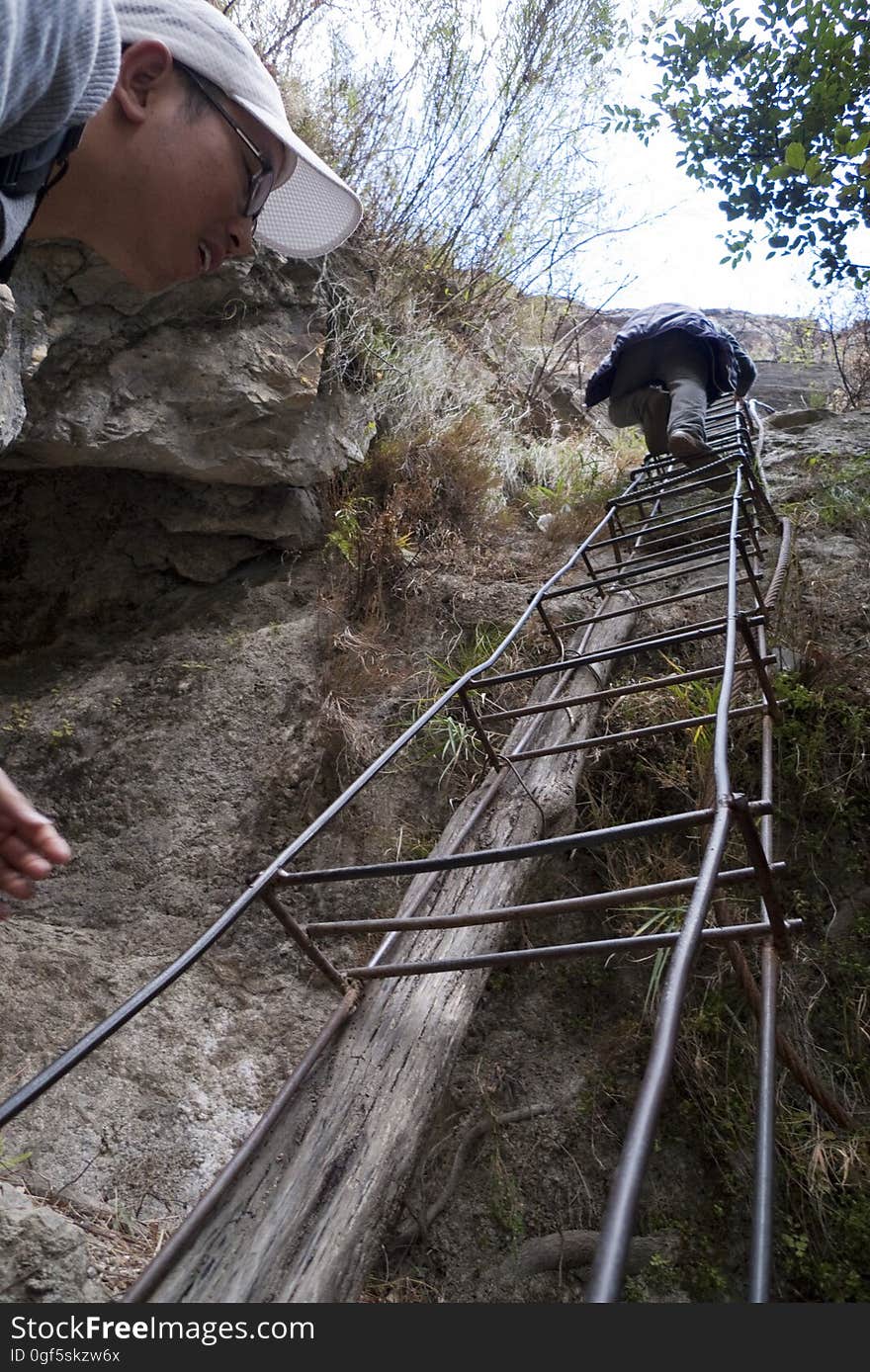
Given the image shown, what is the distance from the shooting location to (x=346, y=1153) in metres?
1.66

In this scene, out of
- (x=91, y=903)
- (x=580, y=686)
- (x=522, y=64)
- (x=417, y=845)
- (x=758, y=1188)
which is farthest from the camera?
(x=522, y=64)

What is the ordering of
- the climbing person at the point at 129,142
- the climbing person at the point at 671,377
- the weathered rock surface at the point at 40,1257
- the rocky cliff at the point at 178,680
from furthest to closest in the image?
the climbing person at the point at 671,377
the rocky cliff at the point at 178,680
the weathered rock surface at the point at 40,1257
the climbing person at the point at 129,142

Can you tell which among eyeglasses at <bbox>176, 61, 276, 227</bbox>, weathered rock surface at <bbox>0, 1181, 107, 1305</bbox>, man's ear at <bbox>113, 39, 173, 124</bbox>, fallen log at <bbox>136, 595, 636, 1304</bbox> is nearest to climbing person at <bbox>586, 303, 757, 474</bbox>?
fallen log at <bbox>136, 595, 636, 1304</bbox>

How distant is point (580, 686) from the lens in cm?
351

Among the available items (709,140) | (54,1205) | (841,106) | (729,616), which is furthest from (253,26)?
(54,1205)

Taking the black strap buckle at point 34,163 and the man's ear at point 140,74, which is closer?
the black strap buckle at point 34,163

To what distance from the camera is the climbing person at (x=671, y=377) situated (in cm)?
455

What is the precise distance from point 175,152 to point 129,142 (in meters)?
0.07

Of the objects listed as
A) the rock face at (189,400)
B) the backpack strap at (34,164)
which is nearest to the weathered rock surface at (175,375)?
the rock face at (189,400)

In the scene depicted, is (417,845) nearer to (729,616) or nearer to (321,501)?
(729,616)

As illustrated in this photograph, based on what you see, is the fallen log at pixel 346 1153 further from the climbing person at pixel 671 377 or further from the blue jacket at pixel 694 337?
the blue jacket at pixel 694 337

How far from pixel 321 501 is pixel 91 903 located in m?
2.28

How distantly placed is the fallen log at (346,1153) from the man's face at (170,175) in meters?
1.55

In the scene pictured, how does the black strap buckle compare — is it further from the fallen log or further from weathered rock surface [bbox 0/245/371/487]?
weathered rock surface [bbox 0/245/371/487]
